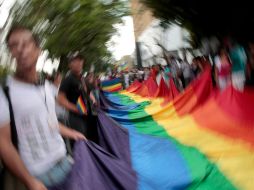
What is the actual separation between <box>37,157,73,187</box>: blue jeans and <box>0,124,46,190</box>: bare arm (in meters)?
0.23

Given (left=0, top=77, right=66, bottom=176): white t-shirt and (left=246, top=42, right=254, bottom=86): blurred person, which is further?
(left=246, top=42, right=254, bottom=86): blurred person

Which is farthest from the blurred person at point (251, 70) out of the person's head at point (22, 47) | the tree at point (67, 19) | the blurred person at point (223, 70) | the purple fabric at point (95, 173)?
the tree at point (67, 19)

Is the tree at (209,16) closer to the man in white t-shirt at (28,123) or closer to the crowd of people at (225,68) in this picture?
the crowd of people at (225,68)

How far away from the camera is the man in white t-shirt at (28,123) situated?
2.07 metres

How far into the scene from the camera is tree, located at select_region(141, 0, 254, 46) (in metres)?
11.2

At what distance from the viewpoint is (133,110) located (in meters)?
10.1

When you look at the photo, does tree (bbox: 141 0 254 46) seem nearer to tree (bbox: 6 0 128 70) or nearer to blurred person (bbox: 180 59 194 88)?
blurred person (bbox: 180 59 194 88)

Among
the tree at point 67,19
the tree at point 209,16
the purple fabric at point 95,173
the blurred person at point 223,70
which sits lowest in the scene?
the purple fabric at point 95,173

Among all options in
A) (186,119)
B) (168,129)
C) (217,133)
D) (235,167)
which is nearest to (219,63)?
(186,119)

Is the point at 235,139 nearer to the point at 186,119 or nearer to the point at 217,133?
the point at 217,133

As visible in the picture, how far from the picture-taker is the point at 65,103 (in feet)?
16.7

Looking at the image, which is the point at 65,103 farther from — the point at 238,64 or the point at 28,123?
the point at 238,64

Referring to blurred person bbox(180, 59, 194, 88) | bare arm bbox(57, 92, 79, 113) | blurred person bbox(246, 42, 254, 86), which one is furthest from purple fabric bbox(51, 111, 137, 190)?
blurred person bbox(180, 59, 194, 88)

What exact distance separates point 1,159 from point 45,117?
0.35 m
